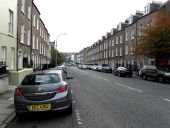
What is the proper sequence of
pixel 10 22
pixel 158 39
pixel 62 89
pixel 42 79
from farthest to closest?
pixel 158 39 → pixel 10 22 → pixel 42 79 → pixel 62 89

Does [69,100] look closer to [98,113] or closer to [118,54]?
[98,113]

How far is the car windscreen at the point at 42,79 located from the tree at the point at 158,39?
23.3 meters

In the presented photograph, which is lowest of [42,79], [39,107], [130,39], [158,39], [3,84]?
[39,107]

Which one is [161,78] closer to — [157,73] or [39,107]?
[157,73]

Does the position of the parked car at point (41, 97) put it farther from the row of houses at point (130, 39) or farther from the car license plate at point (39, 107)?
the row of houses at point (130, 39)

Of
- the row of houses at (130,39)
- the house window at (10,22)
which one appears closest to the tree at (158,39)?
the row of houses at (130,39)

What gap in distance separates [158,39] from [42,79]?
2400cm

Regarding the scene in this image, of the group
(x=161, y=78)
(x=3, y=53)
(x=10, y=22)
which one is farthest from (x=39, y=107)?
(x=161, y=78)

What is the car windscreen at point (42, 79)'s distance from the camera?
347 inches

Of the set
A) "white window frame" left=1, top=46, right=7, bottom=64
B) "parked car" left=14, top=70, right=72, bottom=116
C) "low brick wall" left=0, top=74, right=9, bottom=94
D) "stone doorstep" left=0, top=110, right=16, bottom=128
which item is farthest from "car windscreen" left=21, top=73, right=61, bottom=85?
"white window frame" left=1, top=46, right=7, bottom=64

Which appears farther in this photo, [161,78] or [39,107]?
[161,78]

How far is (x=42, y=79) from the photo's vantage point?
29.4ft

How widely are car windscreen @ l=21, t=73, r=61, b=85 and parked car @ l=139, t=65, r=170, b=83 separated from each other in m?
19.4

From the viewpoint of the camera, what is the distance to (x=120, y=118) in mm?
8227
